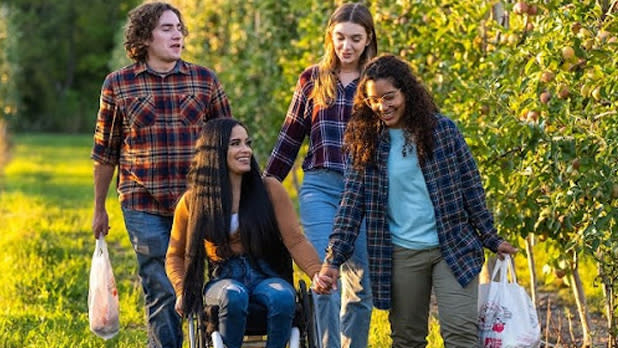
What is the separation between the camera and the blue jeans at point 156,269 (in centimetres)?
611

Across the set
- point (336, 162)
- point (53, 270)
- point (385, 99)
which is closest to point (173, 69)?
point (336, 162)

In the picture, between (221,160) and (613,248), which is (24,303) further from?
(613,248)

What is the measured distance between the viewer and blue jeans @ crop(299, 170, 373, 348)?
5879mm

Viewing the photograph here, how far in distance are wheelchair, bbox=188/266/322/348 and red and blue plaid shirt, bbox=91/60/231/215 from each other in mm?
966

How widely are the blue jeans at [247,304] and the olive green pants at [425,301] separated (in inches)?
17.1

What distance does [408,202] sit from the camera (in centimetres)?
521

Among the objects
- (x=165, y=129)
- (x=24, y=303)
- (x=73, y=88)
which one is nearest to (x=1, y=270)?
(x=24, y=303)

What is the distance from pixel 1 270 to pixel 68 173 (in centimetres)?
1734

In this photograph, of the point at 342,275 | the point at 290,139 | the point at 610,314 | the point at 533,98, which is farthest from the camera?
the point at 290,139

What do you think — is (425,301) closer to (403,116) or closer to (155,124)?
(403,116)

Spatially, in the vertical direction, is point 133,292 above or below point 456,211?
below

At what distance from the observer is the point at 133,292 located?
9.30m

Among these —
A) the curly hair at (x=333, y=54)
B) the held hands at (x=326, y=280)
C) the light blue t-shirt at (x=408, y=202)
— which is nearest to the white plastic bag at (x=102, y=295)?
the curly hair at (x=333, y=54)

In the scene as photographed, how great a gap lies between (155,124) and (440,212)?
1.61 meters
